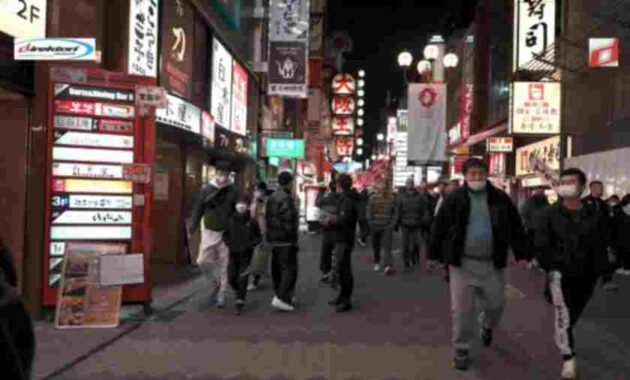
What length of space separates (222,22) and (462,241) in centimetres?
1374

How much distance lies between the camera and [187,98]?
15969mm

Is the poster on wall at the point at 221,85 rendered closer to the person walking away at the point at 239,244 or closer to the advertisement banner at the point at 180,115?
the advertisement banner at the point at 180,115

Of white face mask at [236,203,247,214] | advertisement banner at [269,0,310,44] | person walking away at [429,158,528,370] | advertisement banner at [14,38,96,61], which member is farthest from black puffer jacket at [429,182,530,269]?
advertisement banner at [269,0,310,44]

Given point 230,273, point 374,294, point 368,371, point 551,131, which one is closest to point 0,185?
point 230,273

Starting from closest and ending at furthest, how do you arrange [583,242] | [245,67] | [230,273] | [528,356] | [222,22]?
[583,242], [528,356], [230,273], [222,22], [245,67]

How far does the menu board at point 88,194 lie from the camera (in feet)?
28.9

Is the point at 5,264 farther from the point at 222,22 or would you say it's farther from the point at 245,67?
the point at 245,67

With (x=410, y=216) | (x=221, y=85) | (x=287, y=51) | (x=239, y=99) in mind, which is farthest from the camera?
(x=287, y=51)

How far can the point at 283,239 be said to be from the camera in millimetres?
10586

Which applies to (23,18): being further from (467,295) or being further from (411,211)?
(411,211)

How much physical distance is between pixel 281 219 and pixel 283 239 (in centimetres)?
27

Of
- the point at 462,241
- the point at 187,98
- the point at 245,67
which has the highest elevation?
the point at 245,67

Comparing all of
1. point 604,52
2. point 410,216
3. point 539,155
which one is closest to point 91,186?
point 410,216

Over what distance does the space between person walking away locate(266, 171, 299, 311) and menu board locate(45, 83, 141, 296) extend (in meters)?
1.96
